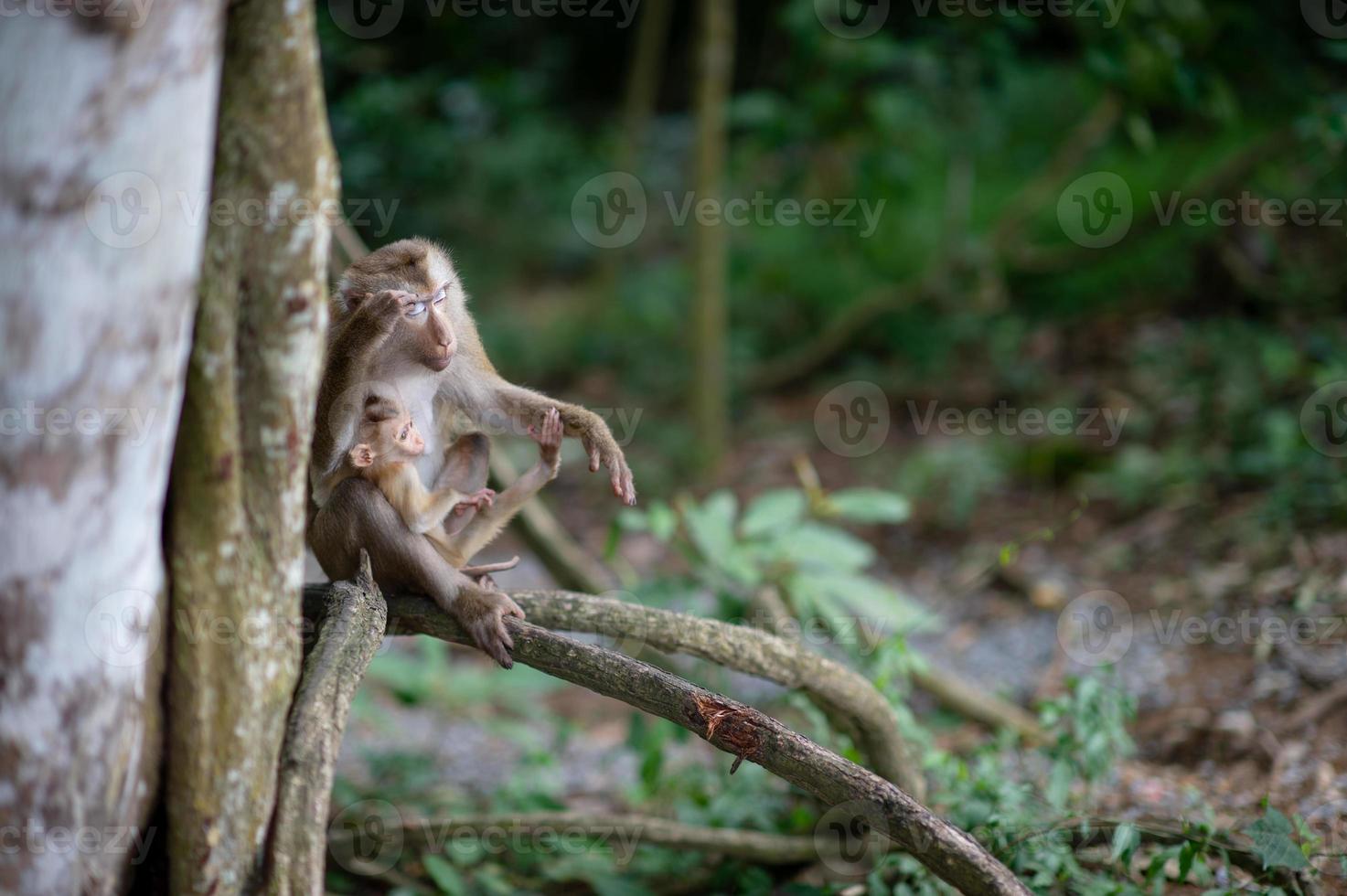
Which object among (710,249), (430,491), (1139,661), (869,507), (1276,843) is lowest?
(1139,661)

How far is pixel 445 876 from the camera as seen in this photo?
3.54 metres

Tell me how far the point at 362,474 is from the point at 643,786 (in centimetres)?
199

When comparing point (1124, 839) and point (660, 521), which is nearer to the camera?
point (1124, 839)

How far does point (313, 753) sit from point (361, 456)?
820 mm

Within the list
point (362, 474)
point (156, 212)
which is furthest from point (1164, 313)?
point (156, 212)

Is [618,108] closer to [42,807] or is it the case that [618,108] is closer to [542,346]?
[542,346]

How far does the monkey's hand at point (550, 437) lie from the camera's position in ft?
10.1

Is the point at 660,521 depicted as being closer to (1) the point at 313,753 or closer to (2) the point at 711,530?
(2) the point at 711,530

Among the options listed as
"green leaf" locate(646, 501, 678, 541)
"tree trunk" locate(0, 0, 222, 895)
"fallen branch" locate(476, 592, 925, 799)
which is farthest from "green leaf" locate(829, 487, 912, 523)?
"tree trunk" locate(0, 0, 222, 895)

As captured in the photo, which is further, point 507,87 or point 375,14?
point 507,87

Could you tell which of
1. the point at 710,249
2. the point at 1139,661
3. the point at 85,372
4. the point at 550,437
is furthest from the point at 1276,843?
the point at 710,249

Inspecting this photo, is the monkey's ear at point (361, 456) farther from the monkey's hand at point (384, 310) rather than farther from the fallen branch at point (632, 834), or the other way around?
the fallen branch at point (632, 834)

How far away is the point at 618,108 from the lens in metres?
13.6

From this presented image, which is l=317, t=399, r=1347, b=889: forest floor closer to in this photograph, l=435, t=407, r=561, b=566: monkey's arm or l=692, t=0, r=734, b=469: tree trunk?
l=692, t=0, r=734, b=469: tree trunk
